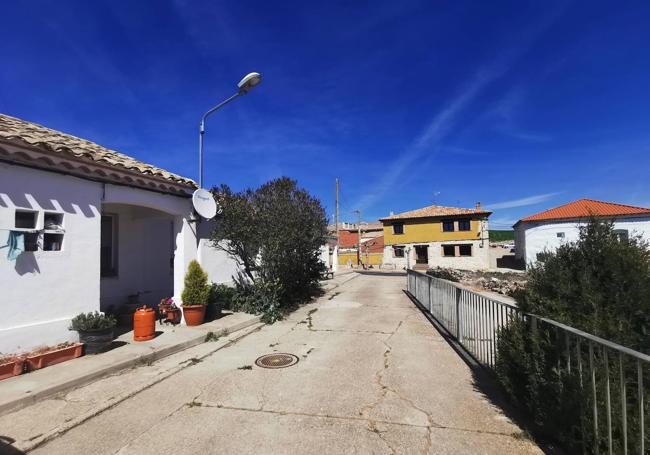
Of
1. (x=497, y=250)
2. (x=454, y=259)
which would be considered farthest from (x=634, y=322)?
(x=497, y=250)

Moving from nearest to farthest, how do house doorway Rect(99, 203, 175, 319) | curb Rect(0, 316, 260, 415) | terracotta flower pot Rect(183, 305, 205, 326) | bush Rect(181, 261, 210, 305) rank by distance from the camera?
curb Rect(0, 316, 260, 415) < terracotta flower pot Rect(183, 305, 205, 326) < bush Rect(181, 261, 210, 305) < house doorway Rect(99, 203, 175, 319)

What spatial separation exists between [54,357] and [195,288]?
335cm

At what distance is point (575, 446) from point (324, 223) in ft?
36.7

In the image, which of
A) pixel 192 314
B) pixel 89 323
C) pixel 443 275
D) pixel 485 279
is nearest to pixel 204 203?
pixel 192 314

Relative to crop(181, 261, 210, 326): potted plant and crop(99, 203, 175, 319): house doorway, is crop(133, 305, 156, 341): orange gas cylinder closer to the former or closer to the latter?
crop(181, 261, 210, 326): potted plant

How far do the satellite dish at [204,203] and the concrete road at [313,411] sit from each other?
379 cm

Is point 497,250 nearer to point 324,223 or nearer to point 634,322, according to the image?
point 324,223

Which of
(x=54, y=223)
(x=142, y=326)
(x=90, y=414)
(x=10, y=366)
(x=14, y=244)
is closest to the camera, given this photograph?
(x=90, y=414)

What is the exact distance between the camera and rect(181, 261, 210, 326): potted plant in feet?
27.8

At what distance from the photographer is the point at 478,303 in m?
5.75

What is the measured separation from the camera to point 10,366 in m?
4.97

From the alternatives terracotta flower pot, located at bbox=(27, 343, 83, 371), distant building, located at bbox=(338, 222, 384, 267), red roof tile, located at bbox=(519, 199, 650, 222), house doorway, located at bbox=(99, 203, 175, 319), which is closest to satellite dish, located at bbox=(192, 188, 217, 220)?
house doorway, located at bbox=(99, 203, 175, 319)

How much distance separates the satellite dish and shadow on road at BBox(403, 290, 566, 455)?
21.6 feet

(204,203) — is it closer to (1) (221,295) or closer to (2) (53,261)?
(1) (221,295)
